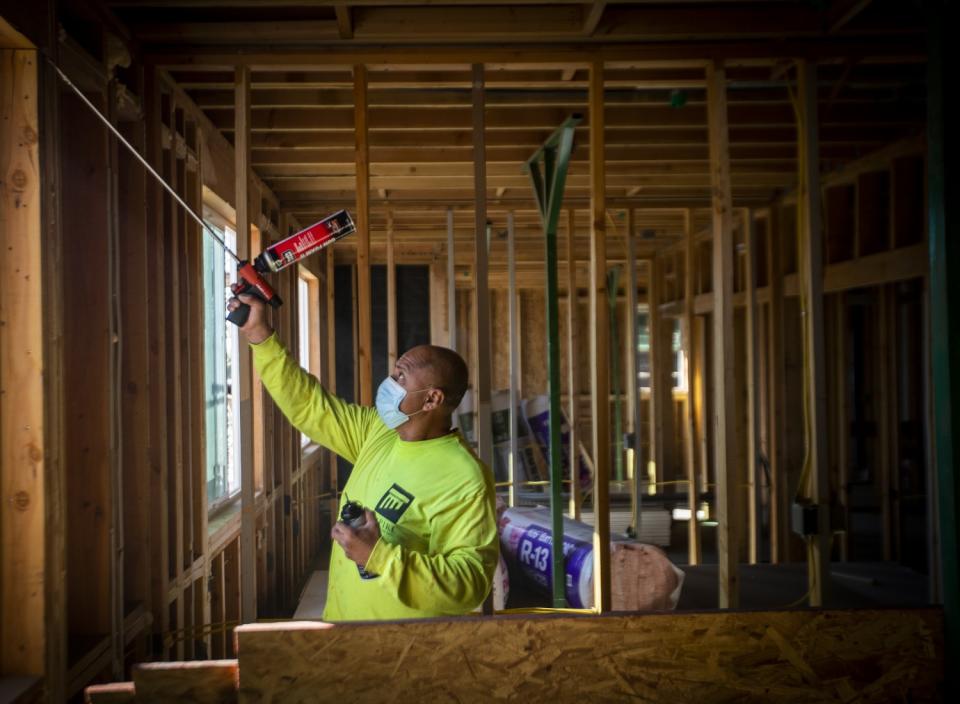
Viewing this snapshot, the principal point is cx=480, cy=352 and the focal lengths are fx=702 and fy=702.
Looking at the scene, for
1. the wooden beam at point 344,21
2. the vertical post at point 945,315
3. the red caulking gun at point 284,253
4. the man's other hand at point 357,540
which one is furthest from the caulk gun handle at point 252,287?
the vertical post at point 945,315

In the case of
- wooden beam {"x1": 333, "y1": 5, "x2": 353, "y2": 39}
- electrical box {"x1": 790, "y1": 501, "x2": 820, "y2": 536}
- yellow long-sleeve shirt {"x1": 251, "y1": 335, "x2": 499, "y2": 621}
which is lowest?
electrical box {"x1": 790, "y1": 501, "x2": 820, "y2": 536}

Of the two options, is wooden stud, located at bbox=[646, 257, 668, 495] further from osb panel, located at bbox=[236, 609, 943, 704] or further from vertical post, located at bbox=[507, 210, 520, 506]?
osb panel, located at bbox=[236, 609, 943, 704]

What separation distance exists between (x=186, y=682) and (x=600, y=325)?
6.11ft

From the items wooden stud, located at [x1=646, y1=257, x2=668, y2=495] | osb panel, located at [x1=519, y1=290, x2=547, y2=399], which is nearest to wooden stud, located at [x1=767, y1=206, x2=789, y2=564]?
wooden stud, located at [x1=646, y1=257, x2=668, y2=495]

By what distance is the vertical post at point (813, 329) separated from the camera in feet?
9.05

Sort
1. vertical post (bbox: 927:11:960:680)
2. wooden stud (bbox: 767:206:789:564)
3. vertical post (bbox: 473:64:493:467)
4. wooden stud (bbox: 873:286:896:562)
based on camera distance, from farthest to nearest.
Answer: wooden stud (bbox: 767:206:789:564), wooden stud (bbox: 873:286:896:562), vertical post (bbox: 473:64:493:467), vertical post (bbox: 927:11:960:680)

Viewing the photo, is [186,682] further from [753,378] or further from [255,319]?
[753,378]

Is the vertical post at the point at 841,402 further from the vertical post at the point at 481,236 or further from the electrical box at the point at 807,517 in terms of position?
the vertical post at the point at 481,236

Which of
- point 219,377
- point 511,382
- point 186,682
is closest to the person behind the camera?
point 186,682

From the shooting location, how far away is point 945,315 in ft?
6.01

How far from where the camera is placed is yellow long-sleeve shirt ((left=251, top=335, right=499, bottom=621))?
68.5 inches

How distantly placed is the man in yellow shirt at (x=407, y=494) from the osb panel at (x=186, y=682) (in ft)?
1.30

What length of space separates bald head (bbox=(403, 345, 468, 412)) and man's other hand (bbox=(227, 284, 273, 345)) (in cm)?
43

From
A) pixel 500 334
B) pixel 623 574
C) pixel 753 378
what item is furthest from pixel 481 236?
pixel 500 334
